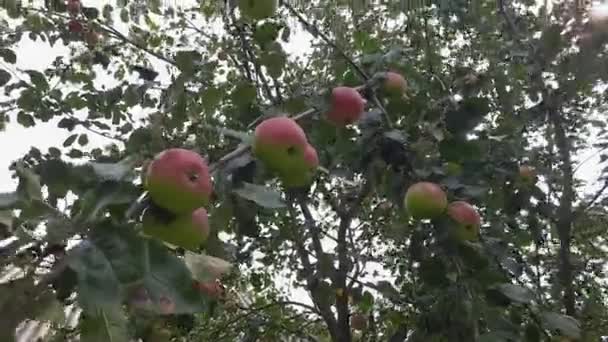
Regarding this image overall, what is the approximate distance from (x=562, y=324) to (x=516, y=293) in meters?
0.19

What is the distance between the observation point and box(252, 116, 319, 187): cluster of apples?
1.19m

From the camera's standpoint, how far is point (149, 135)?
1.06 m

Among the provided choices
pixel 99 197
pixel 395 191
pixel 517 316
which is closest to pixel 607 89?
pixel 517 316

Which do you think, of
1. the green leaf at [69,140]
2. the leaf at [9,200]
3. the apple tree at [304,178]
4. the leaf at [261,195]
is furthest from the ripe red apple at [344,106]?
the green leaf at [69,140]

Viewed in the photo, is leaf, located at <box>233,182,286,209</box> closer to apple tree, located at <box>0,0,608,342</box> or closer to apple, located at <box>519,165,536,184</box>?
apple tree, located at <box>0,0,608,342</box>

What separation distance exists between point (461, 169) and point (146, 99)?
4.45 ft

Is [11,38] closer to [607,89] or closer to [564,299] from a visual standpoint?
[564,299]

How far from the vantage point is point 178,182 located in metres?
0.91

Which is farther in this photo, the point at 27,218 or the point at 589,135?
the point at 589,135

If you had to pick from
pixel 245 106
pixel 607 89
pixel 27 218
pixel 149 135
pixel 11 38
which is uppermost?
pixel 607 89

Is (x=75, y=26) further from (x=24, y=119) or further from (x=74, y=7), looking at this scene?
(x=24, y=119)

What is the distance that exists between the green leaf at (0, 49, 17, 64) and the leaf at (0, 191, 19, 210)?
181 centimetres

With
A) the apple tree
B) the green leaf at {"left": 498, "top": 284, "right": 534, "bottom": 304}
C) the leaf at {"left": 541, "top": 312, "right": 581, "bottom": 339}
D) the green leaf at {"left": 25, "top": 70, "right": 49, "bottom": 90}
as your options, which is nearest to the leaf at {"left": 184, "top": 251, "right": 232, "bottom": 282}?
the apple tree

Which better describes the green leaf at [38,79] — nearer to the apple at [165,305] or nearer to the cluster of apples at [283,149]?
the cluster of apples at [283,149]
